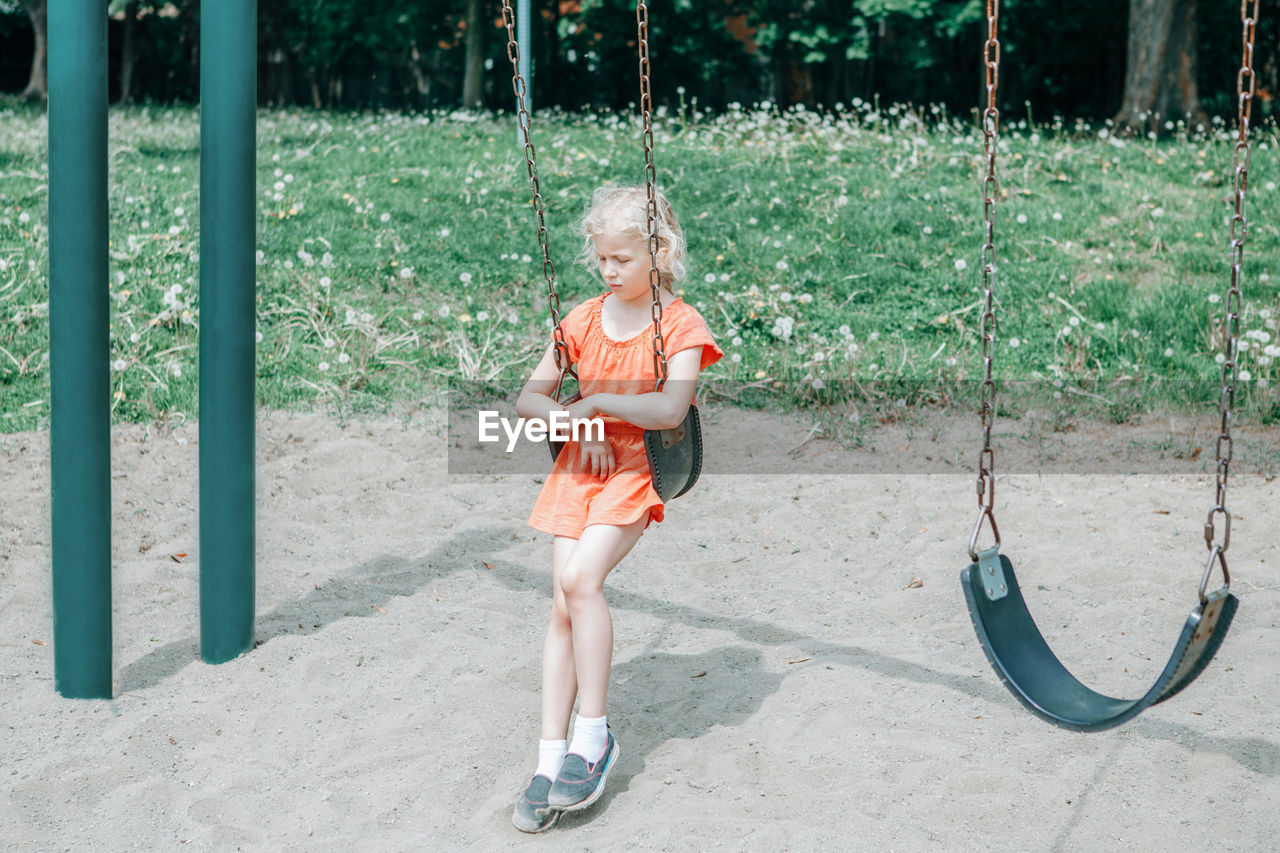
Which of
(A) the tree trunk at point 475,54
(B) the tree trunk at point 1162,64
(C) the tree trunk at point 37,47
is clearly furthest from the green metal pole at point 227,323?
(C) the tree trunk at point 37,47

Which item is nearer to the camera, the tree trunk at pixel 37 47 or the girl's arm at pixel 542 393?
the girl's arm at pixel 542 393

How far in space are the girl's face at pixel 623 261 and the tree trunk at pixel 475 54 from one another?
16.3 metres

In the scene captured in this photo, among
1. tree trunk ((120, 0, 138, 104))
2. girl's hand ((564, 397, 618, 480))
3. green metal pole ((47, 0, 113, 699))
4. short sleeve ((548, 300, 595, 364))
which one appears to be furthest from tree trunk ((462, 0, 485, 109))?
girl's hand ((564, 397, 618, 480))

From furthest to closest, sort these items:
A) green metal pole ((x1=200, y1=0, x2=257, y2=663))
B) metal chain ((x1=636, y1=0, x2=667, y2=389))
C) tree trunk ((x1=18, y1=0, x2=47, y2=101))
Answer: tree trunk ((x1=18, y1=0, x2=47, y2=101)) → green metal pole ((x1=200, y1=0, x2=257, y2=663)) → metal chain ((x1=636, y1=0, x2=667, y2=389))

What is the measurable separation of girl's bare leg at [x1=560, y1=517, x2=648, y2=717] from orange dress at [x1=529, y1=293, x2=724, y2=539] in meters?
0.05

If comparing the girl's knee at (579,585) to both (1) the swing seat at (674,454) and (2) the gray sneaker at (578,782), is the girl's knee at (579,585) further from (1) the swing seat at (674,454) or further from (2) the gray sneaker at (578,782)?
(2) the gray sneaker at (578,782)

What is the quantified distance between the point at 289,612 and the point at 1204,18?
19.0m

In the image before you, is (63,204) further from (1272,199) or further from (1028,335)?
(1272,199)

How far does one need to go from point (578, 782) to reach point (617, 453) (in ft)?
2.38

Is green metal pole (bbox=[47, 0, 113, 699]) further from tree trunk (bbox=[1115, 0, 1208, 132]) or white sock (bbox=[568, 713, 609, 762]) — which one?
tree trunk (bbox=[1115, 0, 1208, 132])

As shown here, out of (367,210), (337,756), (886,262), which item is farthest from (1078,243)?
(337,756)

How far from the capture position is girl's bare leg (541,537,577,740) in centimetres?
289

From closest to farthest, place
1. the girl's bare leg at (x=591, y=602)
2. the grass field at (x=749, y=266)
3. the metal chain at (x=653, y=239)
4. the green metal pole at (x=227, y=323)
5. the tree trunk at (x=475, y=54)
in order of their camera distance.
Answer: the metal chain at (x=653, y=239) < the girl's bare leg at (x=591, y=602) < the green metal pole at (x=227, y=323) < the grass field at (x=749, y=266) < the tree trunk at (x=475, y=54)

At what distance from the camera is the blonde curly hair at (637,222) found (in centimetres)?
282
